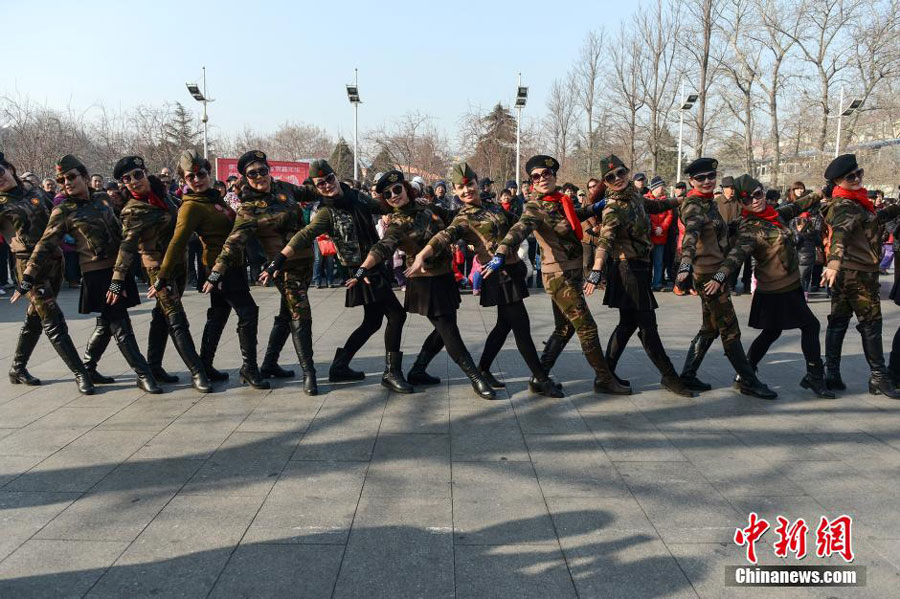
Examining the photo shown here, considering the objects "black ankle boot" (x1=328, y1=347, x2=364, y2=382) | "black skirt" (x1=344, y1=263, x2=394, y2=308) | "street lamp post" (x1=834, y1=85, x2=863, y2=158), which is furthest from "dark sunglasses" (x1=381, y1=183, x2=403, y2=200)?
"street lamp post" (x1=834, y1=85, x2=863, y2=158)

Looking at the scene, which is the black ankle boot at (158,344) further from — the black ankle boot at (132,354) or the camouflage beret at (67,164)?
the camouflage beret at (67,164)

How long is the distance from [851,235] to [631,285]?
1.94m

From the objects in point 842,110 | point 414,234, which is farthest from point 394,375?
point 842,110

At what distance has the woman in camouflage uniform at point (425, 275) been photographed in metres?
5.43

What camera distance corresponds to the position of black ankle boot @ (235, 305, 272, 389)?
573cm

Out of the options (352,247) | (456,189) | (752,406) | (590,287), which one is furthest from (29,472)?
(752,406)

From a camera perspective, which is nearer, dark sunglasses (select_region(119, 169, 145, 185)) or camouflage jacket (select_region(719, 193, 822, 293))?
dark sunglasses (select_region(119, 169, 145, 185))

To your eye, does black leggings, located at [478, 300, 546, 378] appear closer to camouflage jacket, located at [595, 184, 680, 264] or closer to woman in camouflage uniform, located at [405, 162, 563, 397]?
woman in camouflage uniform, located at [405, 162, 563, 397]

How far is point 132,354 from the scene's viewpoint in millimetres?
5613

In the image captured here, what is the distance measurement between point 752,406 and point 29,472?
5242mm

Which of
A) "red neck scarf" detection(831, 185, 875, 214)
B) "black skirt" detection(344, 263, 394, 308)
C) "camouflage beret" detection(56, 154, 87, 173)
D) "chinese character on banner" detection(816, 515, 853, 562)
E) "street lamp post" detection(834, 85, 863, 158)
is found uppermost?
"street lamp post" detection(834, 85, 863, 158)

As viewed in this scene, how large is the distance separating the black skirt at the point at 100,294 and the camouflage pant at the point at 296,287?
124cm

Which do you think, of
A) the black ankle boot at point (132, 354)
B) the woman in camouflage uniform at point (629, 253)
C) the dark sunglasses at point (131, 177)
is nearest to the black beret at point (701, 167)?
the woman in camouflage uniform at point (629, 253)

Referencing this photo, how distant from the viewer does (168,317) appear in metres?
5.65
